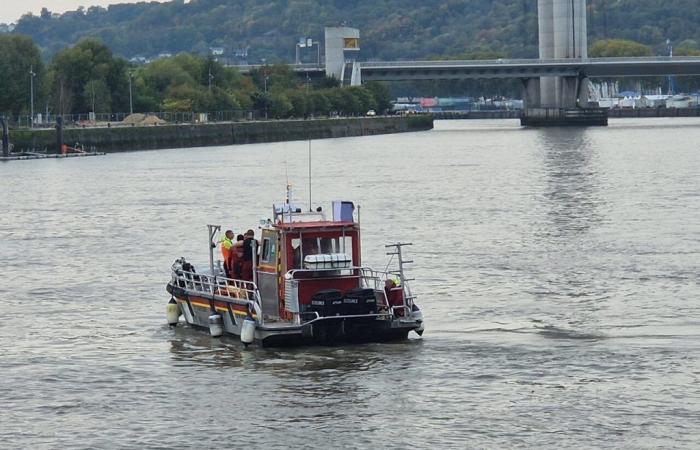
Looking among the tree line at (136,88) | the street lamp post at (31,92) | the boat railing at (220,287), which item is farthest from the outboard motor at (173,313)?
the tree line at (136,88)

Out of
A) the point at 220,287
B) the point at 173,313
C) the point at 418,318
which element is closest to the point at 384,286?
the point at 418,318

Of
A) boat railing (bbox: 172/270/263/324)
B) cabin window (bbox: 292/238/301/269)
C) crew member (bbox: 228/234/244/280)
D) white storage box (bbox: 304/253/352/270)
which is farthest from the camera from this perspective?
crew member (bbox: 228/234/244/280)

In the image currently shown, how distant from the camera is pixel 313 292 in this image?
29.0 metres

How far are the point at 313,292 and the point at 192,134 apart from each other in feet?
368

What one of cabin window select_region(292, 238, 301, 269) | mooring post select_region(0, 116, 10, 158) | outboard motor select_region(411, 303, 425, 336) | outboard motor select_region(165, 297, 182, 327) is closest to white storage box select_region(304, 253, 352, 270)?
cabin window select_region(292, 238, 301, 269)

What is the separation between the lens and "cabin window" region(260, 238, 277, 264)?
2972 cm

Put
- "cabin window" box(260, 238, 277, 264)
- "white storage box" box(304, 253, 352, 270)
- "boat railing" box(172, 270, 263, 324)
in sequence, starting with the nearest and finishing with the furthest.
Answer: "white storage box" box(304, 253, 352, 270)
"boat railing" box(172, 270, 263, 324)
"cabin window" box(260, 238, 277, 264)

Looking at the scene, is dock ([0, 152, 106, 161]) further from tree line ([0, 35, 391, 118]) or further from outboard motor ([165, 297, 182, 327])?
outboard motor ([165, 297, 182, 327])

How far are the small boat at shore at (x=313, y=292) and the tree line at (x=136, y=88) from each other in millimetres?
105933

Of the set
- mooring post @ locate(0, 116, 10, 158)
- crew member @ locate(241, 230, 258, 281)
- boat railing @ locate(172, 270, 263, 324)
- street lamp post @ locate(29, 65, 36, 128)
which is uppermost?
street lamp post @ locate(29, 65, 36, 128)

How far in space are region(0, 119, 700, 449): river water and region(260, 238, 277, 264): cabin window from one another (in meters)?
1.69

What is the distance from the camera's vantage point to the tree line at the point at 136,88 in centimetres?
13912

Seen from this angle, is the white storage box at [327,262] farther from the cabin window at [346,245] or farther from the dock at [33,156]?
the dock at [33,156]

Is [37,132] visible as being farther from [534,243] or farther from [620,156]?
[534,243]
